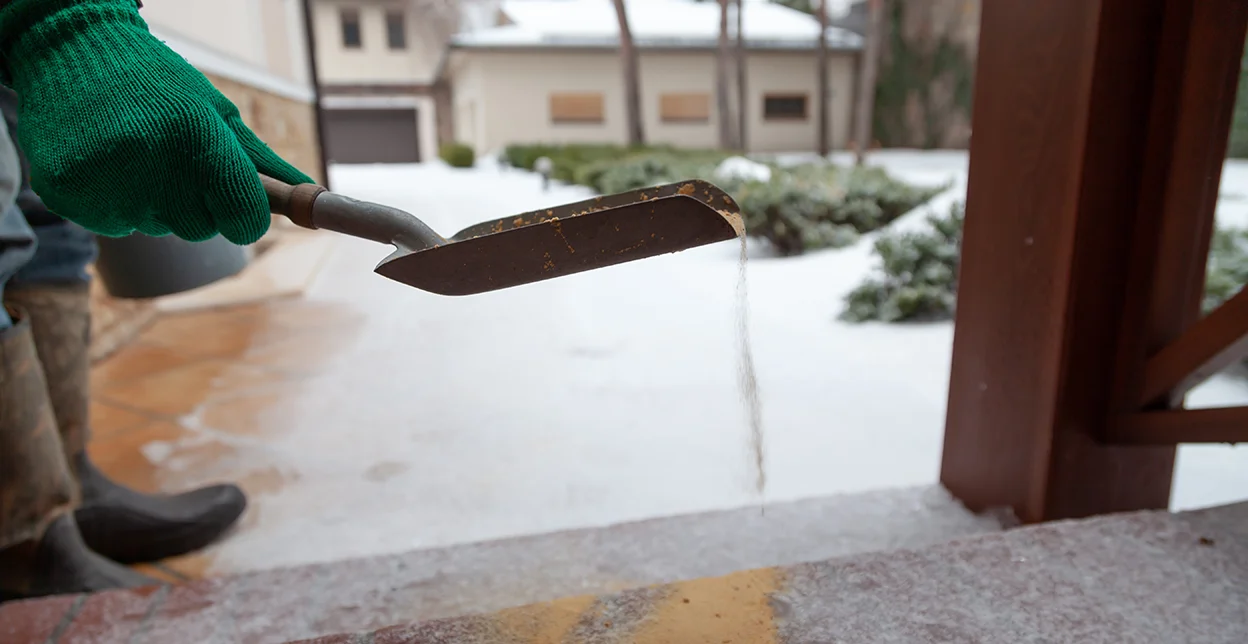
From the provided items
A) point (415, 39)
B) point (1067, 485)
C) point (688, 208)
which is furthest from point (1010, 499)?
point (415, 39)

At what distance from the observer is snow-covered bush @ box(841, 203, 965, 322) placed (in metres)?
3.32

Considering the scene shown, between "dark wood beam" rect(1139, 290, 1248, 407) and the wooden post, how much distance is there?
0.04m

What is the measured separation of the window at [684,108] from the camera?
19.3 metres

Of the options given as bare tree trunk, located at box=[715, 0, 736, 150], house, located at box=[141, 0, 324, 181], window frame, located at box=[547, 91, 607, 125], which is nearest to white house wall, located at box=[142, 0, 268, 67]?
house, located at box=[141, 0, 324, 181]

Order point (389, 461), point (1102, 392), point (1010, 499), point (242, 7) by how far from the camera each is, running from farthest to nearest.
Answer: point (242, 7)
point (389, 461)
point (1010, 499)
point (1102, 392)

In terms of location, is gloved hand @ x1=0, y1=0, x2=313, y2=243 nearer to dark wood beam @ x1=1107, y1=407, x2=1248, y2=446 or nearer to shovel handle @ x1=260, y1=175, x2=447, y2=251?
shovel handle @ x1=260, y1=175, x2=447, y2=251

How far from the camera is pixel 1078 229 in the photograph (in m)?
1.14

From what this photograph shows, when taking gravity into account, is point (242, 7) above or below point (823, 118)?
above

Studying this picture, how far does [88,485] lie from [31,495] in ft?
→ 1.00

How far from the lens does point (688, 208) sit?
0.79 meters

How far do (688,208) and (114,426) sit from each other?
6.77 ft

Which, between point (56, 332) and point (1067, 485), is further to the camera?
point (56, 332)

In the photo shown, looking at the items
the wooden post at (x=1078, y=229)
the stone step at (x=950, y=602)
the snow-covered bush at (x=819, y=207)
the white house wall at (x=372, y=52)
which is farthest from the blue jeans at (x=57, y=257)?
the white house wall at (x=372, y=52)

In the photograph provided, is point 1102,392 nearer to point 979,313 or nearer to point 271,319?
point 979,313
